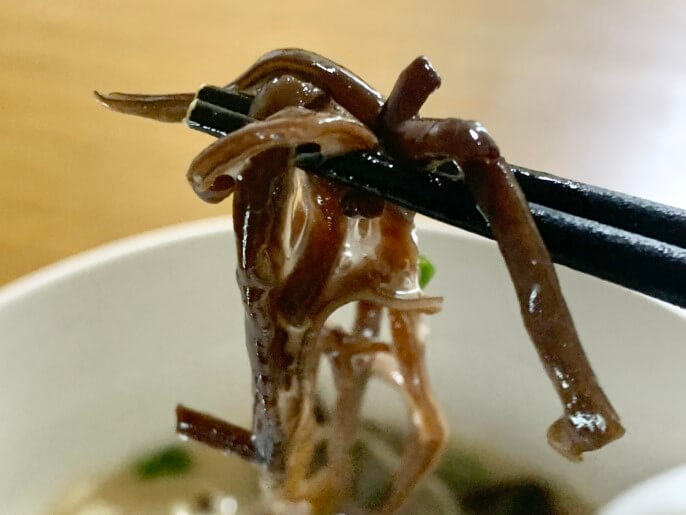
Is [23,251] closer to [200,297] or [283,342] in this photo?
[200,297]

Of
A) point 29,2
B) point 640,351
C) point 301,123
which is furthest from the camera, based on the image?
point 29,2

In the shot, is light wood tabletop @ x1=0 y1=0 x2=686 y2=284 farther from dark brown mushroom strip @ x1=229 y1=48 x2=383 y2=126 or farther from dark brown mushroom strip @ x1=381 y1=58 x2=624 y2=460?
dark brown mushroom strip @ x1=381 y1=58 x2=624 y2=460

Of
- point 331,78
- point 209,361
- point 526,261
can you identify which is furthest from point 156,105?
point 209,361

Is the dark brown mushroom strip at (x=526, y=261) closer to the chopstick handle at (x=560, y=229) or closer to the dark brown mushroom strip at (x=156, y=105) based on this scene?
the chopstick handle at (x=560, y=229)

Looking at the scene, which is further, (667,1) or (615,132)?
(667,1)

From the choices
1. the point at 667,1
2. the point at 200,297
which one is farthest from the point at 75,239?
the point at 667,1

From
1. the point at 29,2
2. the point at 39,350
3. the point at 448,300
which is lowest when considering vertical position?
the point at 39,350

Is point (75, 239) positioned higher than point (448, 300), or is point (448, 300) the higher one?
point (448, 300)
